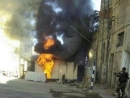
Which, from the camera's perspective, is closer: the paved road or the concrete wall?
the paved road

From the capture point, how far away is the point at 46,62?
25234 mm

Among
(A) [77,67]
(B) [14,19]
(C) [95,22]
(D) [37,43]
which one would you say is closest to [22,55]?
(D) [37,43]

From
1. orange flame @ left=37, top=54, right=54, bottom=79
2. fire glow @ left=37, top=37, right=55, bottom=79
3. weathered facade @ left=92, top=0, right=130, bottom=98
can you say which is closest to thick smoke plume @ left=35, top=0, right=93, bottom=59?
fire glow @ left=37, top=37, right=55, bottom=79

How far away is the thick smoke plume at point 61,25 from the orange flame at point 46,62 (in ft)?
1.72

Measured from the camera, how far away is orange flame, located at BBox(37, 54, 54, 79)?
2527 cm

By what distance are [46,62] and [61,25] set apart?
169 inches

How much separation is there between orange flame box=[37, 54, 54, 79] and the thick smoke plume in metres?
0.53

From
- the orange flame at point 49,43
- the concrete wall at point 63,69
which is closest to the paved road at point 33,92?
the concrete wall at point 63,69

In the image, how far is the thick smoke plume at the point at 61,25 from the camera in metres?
25.5

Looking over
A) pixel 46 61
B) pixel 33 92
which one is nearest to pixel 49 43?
pixel 46 61

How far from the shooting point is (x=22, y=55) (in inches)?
1039

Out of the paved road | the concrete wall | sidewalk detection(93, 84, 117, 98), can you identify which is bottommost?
sidewalk detection(93, 84, 117, 98)

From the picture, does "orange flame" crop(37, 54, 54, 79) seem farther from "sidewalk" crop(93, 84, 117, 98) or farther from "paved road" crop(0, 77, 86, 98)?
"paved road" crop(0, 77, 86, 98)

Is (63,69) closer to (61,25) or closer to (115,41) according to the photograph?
(61,25)
